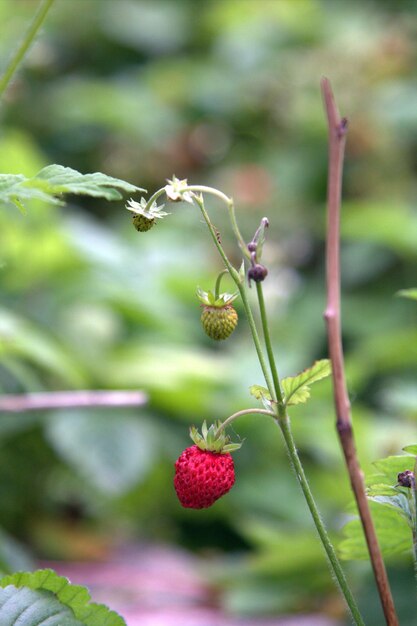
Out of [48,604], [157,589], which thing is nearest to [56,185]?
[48,604]

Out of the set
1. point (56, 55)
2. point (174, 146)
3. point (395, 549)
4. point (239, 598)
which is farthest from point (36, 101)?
point (395, 549)

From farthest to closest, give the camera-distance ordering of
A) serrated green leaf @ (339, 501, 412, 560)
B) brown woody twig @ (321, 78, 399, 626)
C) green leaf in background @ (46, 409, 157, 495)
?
green leaf in background @ (46, 409, 157, 495), serrated green leaf @ (339, 501, 412, 560), brown woody twig @ (321, 78, 399, 626)

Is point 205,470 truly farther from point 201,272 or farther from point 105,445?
point 201,272

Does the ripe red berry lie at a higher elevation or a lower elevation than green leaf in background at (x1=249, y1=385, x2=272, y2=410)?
lower

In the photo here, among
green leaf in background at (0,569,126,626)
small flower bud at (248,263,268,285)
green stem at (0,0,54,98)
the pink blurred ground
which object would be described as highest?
the pink blurred ground

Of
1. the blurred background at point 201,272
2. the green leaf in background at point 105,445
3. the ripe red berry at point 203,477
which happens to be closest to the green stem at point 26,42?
the blurred background at point 201,272

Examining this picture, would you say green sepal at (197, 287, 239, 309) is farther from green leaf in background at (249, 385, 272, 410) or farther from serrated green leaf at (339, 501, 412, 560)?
serrated green leaf at (339, 501, 412, 560)

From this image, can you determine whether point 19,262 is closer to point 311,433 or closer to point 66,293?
point 66,293

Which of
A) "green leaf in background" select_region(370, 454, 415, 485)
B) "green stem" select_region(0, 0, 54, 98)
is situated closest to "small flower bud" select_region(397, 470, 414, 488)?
"green leaf in background" select_region(370, 454, 415, 485)
